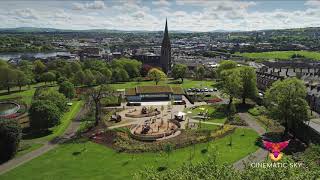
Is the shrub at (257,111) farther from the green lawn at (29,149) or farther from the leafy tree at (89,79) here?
the leafy tree at (89,79)

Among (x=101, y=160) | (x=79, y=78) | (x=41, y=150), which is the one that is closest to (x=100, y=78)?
(x=79, y=78)

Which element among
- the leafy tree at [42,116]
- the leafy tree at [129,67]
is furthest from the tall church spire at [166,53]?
the leafy tree at [42,116]

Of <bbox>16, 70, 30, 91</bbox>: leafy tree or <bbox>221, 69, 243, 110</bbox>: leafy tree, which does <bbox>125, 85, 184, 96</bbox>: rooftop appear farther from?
<bbox>16, 70, 30, 91</bbox>: leafy tree

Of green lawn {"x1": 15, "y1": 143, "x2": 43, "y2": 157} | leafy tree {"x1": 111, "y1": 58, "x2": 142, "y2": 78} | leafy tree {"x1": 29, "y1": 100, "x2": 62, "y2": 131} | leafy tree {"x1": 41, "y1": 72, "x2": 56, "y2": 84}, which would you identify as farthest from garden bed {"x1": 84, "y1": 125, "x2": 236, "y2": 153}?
leafy tree {"x1": 111, "y1": 58, "x2": 142, "y2": 78}

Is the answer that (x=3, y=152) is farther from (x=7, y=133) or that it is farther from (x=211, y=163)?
(x=211, y=163)

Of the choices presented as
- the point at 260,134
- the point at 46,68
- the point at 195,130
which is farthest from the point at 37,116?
the point at 46,68

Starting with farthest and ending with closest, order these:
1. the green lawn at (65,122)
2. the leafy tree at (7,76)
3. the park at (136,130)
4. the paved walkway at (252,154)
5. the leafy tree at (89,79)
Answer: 1. the leafy tree at (89,79)
2. the leafy tree at (7,76)
3. the green lawn at (65,122)
4. the park at (136,130)
5. the paved walkway at (252,154)

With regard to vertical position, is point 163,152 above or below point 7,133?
below
